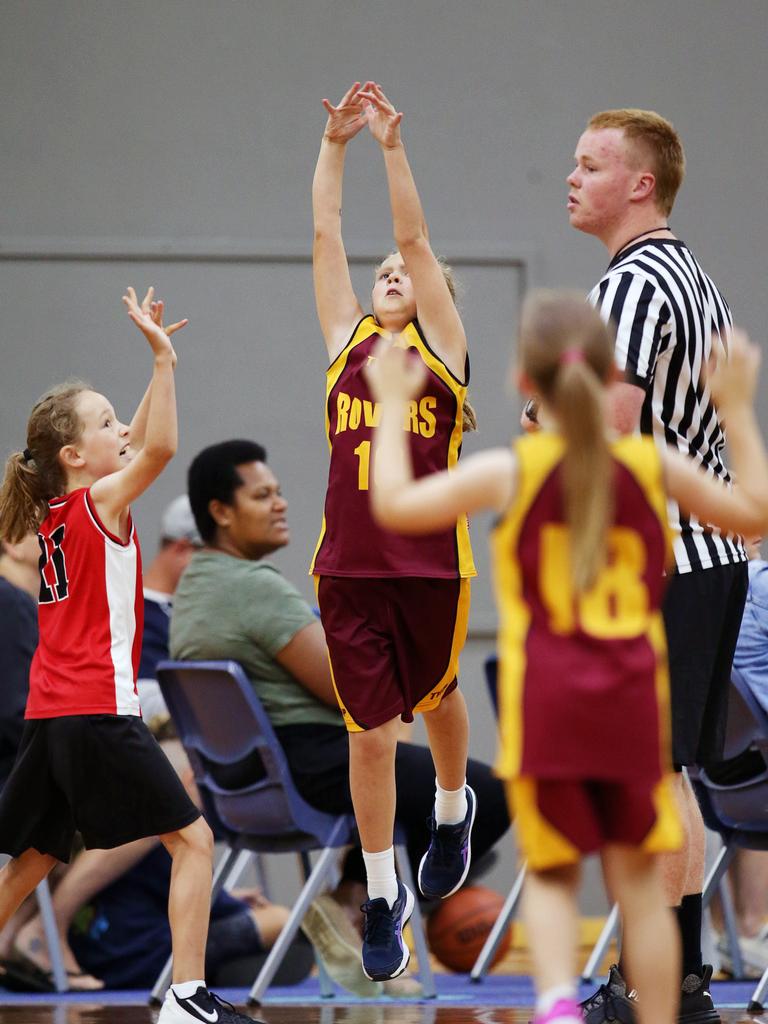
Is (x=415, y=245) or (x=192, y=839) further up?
(x=415, y=245)

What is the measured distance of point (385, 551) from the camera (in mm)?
3732

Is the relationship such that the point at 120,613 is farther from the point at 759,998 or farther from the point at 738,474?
the point at 759,998

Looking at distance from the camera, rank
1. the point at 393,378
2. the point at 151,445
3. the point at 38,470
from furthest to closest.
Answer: the point at 38,470 → the point at 151,445 → the point at 393,378

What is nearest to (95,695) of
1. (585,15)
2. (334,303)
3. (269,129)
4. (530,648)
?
(334,303)

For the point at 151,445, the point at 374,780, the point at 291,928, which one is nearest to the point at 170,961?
the point at 291,928

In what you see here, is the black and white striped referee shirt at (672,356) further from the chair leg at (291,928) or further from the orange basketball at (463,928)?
the orange basketball at (463,928)

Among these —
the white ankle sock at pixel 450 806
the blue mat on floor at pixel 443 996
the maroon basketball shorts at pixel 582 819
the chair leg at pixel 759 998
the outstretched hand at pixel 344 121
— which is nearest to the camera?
the maroon basketball shorts at pixel 582 819

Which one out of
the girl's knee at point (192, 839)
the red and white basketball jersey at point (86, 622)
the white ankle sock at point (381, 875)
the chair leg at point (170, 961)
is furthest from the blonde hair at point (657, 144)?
the chair leg at point (170, 961)

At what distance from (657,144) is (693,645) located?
1219 mm

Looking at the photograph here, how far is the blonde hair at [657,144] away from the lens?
3785mm

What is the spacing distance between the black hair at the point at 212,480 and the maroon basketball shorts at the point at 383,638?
1.65m

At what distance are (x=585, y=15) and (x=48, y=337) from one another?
285 centimetres

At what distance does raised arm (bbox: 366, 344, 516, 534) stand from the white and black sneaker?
1684 millimetres

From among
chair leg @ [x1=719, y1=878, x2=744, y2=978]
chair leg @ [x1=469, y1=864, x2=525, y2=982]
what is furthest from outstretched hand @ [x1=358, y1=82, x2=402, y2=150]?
chair leg @ [x1=719, y1=878, x2=744, y2=978]
